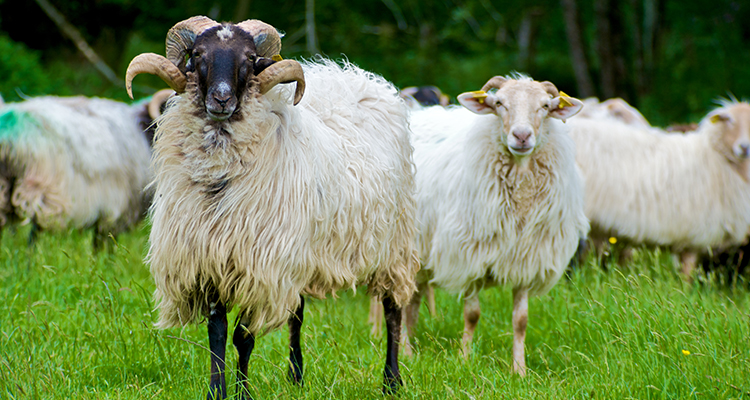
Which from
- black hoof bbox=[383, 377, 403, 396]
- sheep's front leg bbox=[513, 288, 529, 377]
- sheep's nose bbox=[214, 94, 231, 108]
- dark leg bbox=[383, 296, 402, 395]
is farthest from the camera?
sheep's front leg bbox=[513, 288, 529, 377]

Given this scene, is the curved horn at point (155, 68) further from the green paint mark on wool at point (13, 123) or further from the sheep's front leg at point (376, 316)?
the green paint mark on wool at point (13, 123)

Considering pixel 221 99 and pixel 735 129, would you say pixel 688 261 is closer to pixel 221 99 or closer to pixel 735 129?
pixel 735 129

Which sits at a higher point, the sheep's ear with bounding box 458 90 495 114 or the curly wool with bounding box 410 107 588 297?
the sheep's ear with bounding box 458 90 495 114

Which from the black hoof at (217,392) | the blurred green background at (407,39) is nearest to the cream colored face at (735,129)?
the black hoof at (217,392)

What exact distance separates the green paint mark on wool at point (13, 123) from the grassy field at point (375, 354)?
1543mm

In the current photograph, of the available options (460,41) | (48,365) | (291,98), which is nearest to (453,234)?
(291,98)

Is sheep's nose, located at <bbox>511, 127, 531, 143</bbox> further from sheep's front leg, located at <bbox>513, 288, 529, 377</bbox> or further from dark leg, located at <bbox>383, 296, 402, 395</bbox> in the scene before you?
dark leg, located at <bbox>383, 296, 402, 395</bbox>

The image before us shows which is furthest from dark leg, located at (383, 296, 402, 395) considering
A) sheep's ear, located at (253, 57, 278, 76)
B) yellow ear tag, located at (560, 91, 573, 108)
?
yellow ear tag, located at (560, 91, 573, 108)

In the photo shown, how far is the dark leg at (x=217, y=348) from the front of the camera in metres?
2.95

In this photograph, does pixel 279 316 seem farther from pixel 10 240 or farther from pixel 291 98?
pixel 10 240

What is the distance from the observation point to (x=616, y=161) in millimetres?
6754

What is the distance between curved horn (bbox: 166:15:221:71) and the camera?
9.75 ft

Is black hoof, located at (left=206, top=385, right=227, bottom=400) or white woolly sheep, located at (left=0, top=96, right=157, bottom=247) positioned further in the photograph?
white woolly sheep, located at (left=0, top=96, right=157, bottom=247)

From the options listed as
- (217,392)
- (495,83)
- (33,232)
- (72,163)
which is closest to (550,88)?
(495,83)
